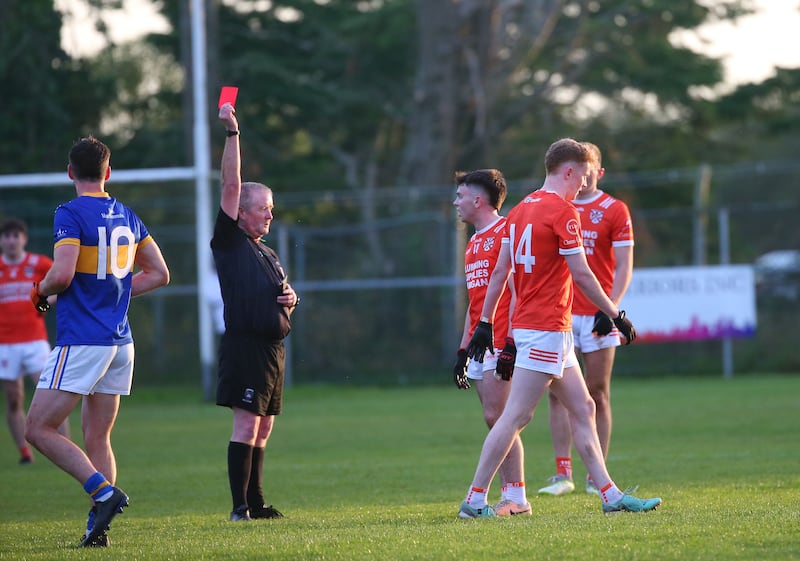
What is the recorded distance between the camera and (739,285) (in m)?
20.5

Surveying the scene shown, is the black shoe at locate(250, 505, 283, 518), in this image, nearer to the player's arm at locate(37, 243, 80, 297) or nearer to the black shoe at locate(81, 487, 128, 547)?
the black shoe at locate(81, 487, 128, 547)

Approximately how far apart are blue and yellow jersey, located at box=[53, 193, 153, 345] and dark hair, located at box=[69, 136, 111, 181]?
120mm

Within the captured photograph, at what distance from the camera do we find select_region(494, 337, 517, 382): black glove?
6.86 m

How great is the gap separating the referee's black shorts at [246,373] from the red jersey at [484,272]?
127 centimetres

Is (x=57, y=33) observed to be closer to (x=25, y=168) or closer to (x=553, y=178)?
(x=25, y=168)

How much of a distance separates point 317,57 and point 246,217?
28.4 meters

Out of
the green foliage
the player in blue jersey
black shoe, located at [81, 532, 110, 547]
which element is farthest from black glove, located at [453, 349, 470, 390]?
the green foliage

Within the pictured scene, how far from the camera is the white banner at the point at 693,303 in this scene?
20.4 meters

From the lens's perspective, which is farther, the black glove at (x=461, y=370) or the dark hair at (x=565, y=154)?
the black glove at (x=461, y=370)

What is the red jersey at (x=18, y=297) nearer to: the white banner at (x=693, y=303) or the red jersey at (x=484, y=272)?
the red jersey at (x=484, y=272)

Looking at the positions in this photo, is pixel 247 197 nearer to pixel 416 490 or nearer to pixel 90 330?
pixel 90 330

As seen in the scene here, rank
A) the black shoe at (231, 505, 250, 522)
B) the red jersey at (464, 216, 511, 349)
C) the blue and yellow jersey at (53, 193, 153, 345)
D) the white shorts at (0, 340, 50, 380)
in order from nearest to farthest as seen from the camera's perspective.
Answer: the blue and yellow jersey at (53, 193, 153, 345) → the black shoe at (231, 505, 250, 522) → the red jersey at (464, 216, 511, 349) → the white shorts at (0, 340, 50, 380)

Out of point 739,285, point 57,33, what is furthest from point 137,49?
point 739,285

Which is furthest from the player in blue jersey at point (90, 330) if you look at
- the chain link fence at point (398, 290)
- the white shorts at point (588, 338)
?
the chain link fence at point (398, 290)
